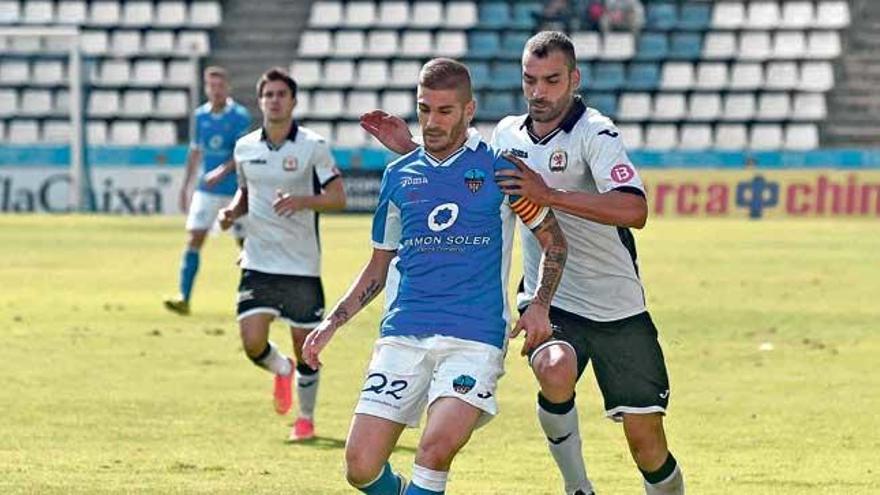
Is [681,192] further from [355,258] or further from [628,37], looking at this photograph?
[355,258]

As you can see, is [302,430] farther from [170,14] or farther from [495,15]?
[170,14]

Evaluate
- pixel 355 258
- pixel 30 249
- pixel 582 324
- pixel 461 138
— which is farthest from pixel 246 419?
pixel 30 249

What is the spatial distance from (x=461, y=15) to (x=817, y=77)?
851 cm

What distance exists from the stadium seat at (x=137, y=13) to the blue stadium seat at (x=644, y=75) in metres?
11.8

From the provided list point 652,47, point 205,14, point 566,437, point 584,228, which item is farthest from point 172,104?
point 584,228

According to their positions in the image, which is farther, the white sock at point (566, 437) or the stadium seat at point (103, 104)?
the stadium seat at point (103, 104)

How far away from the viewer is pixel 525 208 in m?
7.66

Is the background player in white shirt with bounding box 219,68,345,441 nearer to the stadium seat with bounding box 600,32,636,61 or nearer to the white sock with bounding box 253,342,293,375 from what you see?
the white sock with bounding box 253,342,293,375

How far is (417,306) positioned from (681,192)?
31084mm

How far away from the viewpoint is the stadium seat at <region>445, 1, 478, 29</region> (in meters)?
46.3

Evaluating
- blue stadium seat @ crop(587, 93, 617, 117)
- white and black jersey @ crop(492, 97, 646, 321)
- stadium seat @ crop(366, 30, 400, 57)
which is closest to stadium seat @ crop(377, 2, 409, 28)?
stadium seat @ crop(366, 30, 400, 57)

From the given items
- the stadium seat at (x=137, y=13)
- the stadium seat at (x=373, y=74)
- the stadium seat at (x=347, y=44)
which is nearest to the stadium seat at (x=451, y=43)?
the stadium seat at (x=373, y=74)

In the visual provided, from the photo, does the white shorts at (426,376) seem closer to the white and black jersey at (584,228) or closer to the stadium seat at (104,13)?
the white and black jersey at (584,228)

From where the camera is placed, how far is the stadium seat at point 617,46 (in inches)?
1772
